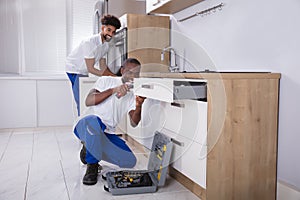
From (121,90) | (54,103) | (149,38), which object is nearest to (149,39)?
(149,38)

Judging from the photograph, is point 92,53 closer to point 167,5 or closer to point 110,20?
point 110,20

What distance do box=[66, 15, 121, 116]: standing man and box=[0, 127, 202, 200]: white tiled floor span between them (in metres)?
0.64

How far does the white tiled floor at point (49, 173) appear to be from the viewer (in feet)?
6.56

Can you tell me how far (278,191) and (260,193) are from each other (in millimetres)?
142

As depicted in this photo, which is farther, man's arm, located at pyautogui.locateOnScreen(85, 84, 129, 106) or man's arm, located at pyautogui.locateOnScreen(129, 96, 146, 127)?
man's arm, located at pyautogui.locateOnScreen(129, 96, 146, 127)

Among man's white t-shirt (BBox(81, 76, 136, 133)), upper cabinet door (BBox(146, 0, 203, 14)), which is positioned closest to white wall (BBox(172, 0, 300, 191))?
upper cabinet door (BBox(146, 0, 203, 14))

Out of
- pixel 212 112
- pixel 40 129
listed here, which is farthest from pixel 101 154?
pixel 40 129

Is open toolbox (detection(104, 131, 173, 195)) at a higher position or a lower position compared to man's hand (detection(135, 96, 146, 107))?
lower

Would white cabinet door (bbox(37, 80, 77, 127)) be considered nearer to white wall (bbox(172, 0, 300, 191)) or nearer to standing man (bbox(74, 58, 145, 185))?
standing man (bbox(74, 58, 145, 185))

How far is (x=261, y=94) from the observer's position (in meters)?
1.81

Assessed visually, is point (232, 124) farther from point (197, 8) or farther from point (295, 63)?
point (197, 8)

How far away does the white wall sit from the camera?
1794 mm

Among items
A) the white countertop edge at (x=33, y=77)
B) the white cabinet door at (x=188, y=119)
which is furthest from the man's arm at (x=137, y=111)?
the white countertop edge at (x=33, y=77)

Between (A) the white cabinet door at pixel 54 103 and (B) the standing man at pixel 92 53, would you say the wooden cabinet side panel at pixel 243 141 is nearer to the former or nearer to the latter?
(B) the standing man at pixel 92 53
